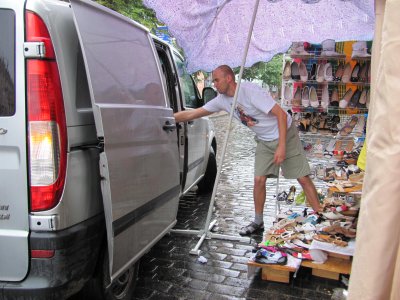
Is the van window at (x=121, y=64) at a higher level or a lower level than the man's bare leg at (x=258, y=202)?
higher

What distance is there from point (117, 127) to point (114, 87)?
280 millimetres

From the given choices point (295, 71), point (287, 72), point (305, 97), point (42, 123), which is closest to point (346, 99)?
point (305, 97)

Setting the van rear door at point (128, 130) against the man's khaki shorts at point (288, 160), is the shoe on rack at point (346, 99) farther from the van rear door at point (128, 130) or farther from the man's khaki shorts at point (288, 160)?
the van rear door at point (128, 130)

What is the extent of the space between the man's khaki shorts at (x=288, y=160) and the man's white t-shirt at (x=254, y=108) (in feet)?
0.34

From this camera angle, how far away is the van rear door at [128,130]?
2312mm

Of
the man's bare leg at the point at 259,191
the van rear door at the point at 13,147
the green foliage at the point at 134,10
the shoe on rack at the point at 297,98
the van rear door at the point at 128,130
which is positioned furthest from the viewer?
the green foliage at the point at 134,10

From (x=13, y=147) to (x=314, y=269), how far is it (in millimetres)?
2657

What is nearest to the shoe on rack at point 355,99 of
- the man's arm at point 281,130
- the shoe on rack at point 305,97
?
the shoe on rack at point 305,97

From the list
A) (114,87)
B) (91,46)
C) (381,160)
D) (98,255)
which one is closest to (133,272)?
(98,255)

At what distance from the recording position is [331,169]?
5.21 metres

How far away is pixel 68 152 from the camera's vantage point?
83.9 inches

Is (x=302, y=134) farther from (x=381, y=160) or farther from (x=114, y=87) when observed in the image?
(x=381, y=160)

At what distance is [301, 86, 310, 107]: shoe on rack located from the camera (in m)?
5.54

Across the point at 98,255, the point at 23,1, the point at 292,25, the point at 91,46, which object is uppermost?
the point at 292,25
